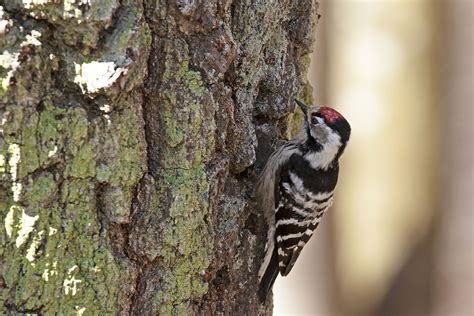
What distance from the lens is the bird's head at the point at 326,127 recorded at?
13.0ft

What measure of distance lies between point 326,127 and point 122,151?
1.67m

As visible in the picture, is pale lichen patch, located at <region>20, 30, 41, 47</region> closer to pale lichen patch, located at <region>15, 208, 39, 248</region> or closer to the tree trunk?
the tree trunk

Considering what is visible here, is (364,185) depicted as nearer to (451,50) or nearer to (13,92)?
(451,50)

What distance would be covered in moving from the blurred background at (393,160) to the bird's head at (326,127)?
3011 mm

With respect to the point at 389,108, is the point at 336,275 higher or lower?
lower

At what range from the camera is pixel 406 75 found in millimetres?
7090

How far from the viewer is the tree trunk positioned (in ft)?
8.00

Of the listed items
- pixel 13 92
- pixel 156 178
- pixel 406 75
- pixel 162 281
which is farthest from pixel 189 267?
pixel 406 75

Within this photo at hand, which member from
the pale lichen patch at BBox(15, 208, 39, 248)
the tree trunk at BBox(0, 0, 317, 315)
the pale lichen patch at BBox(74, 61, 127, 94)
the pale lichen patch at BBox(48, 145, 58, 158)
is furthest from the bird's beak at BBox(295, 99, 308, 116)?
the pale lichen patch at BBox(15, 208, 39, 248)

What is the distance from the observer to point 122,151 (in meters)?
2.60

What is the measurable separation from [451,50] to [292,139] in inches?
143

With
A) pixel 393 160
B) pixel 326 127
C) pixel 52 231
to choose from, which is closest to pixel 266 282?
pixel 326 127

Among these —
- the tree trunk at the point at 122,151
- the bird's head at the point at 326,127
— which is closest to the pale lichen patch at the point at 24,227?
the tree trunk at the point at 122,151

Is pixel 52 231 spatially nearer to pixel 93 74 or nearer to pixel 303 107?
pixel 93 74
